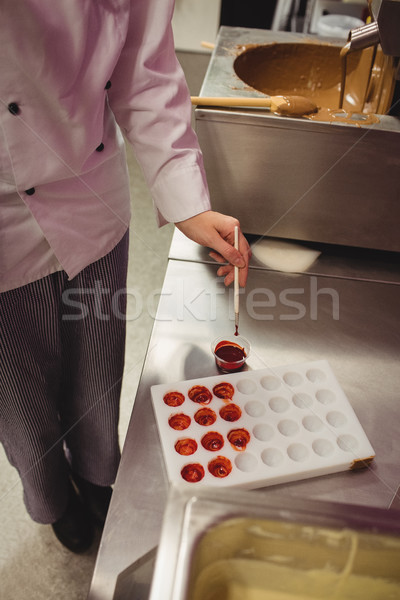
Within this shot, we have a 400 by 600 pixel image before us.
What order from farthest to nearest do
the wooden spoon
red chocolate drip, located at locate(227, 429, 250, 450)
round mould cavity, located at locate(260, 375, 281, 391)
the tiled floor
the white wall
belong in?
1. the white wall
2. the tiled floor
3. the wooden spoon
4. round mould cavity, located at locate(260, 375, 281, 391)
5. red chocolate drip, located at locate(227, 429, 250, 450)

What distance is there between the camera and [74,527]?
4.99 ft

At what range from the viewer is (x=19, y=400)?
1.13 meters

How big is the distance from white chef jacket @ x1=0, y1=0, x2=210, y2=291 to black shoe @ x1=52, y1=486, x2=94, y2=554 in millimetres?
849

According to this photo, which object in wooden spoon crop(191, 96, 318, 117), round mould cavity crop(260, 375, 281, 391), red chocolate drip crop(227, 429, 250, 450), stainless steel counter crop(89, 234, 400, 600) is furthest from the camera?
wooden spoon crop(191, 96, 318, 117)

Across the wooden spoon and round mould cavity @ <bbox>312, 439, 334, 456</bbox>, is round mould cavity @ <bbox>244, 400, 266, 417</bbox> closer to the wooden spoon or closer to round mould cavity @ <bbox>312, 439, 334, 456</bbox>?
round mould cavity @ <bbox>312, 439, 334, 456</bbox>

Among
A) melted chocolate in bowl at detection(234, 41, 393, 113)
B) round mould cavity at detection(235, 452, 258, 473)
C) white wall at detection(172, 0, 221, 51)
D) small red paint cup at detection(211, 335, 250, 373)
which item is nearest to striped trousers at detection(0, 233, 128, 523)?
small red paint cup at detection(211, 335, 250, 373)

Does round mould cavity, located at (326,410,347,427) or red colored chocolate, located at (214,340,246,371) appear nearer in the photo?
round mould cavity, located at (326,410,347,427)

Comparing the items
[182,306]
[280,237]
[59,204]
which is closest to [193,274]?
[182,306]

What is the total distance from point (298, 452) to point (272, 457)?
0.15 ft

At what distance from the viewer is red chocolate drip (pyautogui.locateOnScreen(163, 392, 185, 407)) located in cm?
94

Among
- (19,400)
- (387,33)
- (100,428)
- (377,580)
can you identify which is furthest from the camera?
(100,428)

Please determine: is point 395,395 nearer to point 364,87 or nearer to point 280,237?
point 280,237

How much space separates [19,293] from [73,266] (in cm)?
12

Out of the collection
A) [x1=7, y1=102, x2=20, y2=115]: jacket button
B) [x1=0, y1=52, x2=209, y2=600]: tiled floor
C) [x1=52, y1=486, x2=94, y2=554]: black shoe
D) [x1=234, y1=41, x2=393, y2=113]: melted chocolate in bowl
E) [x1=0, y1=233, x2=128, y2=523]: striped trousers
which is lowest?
[x1=0, y1=52, x2=209, y2=600]: tiled floor
